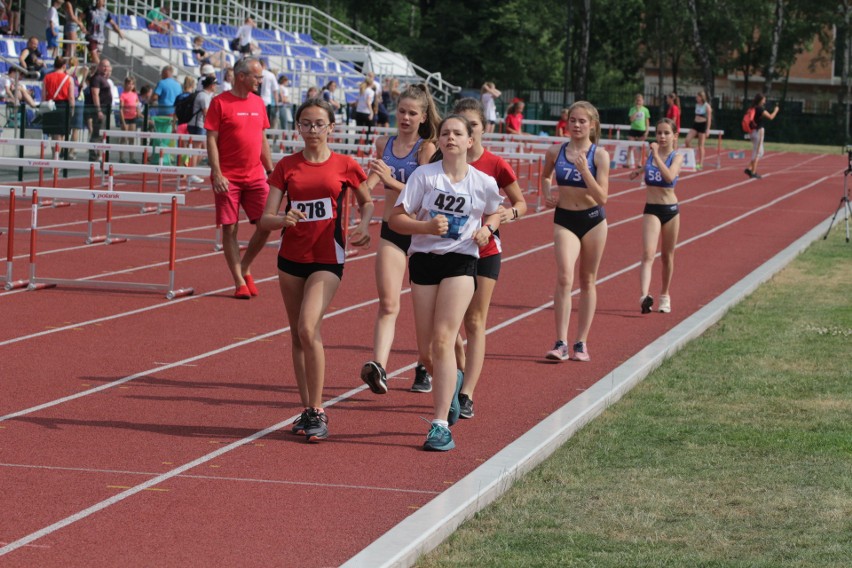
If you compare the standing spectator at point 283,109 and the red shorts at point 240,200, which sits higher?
the standing spectator at point 283,109

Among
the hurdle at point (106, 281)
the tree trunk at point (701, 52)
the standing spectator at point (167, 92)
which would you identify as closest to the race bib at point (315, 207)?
the hurdle at point (106, 281)

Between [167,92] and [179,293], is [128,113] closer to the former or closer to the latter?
[167,92]

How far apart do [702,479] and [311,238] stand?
97.7 inches

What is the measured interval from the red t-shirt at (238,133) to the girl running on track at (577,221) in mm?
3479

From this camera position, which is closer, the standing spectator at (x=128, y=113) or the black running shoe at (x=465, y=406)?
the black running shoe at (x=465, y=406)

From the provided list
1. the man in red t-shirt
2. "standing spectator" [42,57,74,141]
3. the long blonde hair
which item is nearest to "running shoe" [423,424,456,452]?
the long blonde hair

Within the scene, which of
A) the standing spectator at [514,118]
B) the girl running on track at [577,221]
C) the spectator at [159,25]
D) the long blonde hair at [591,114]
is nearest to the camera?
the long blonde hair at [591,114]

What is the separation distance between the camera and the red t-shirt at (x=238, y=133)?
13.6 m

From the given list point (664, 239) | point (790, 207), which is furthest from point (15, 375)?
point (790, 207)

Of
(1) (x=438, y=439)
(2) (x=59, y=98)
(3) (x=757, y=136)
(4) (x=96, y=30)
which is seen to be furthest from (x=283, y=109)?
(1) (x=438, y=439)

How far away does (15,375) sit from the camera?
9883mm

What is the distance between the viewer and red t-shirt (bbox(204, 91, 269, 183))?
13625 millimetres

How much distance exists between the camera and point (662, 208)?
45.8ft

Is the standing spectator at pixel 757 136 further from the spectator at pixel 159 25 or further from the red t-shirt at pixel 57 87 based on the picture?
the red t-shirt at pixel 57 87
